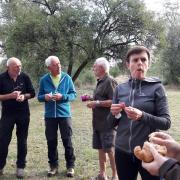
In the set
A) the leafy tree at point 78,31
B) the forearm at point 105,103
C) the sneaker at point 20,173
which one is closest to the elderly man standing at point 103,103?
the forearm at point 105,103

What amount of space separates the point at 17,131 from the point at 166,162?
408 cm

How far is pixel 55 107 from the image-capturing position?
5.58 m

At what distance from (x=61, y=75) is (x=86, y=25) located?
16232mm

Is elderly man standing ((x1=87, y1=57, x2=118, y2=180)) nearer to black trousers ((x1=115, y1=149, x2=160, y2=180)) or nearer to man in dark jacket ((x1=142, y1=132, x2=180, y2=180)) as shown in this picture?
black trousers ((x1=115, y1=149, x2=160, y2=180))

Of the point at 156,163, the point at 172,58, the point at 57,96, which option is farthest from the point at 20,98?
the point at 172,58

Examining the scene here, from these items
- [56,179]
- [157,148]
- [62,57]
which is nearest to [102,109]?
[56,179]

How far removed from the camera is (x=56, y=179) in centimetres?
555

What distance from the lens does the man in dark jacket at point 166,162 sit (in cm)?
189

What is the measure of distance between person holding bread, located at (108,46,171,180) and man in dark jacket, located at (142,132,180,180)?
102 cm

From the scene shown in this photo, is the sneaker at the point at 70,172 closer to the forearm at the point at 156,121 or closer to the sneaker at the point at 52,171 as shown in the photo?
the sneaker at the point at 52,171

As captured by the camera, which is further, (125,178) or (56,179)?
(56,179)

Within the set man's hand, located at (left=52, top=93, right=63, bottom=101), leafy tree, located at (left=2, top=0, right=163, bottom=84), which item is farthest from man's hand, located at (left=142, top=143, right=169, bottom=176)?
leafy tree, located at (left=2, top=0, right=163, bottom=84)

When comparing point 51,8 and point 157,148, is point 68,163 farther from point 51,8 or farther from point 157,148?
point 51,8

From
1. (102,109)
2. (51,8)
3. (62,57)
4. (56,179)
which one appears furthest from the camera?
(51,8)
